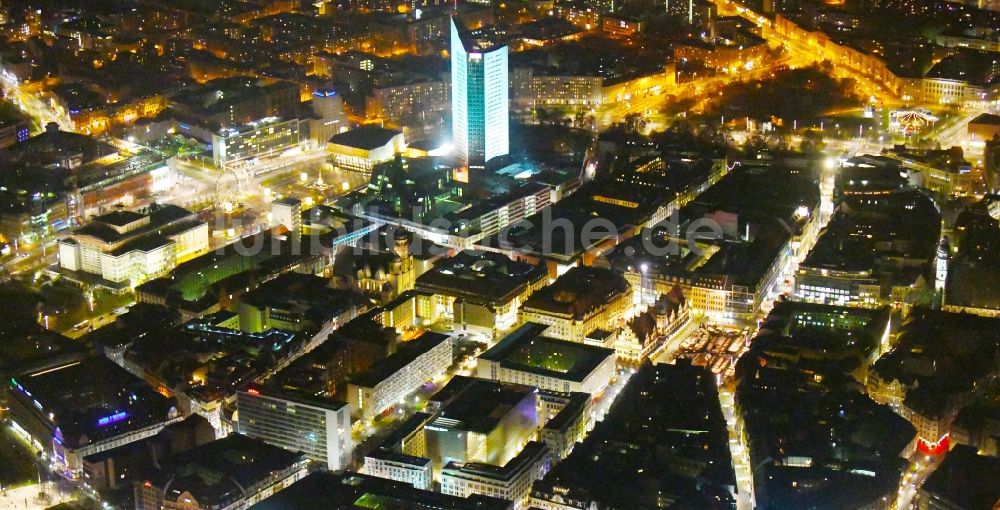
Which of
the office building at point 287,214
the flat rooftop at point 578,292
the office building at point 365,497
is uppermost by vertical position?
the office building at point 287,214

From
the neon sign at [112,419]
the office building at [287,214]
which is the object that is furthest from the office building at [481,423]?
the office building at [287,214]

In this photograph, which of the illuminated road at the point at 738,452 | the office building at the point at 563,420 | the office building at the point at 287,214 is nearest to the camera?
the illuminated road at the point at 738,452

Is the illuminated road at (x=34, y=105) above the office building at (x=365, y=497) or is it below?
above

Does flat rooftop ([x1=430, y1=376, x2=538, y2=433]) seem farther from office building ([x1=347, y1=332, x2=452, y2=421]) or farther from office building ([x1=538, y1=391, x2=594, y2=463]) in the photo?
office building ([x1=347, y1=332, x2=452, y2=421])

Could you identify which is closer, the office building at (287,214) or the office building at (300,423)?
the office building at (300,423)

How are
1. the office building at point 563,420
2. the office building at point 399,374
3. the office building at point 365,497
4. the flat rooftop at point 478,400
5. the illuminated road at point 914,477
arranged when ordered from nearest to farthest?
the office building at point 365,497, the illuminated road at point 914,477, the flat rooftop at point 478,400, the office building at point 563,420, the office building at point 399,374

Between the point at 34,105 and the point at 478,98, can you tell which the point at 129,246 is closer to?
the point at 478,98

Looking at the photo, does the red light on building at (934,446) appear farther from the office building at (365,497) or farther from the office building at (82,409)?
the office building at (82,409)
